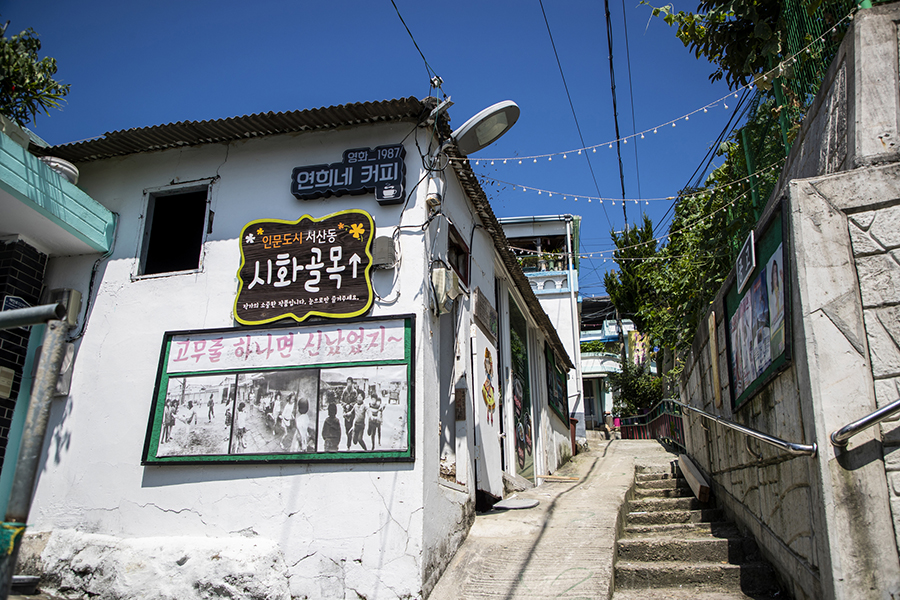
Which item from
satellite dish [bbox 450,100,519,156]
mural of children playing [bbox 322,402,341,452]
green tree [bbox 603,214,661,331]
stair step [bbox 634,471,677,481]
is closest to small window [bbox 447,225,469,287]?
satellite dish [bbox 450,100,519,156]

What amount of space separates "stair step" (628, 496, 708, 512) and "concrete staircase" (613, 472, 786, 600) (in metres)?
0.33

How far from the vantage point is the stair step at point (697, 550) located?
18.8ft

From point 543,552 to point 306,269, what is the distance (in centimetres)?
388

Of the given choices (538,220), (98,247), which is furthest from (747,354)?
(538,220)

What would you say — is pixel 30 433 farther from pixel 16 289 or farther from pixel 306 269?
pixel 16 289

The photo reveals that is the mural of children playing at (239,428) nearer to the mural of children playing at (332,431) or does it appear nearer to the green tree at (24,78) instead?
the mural of children playing at (332,431)

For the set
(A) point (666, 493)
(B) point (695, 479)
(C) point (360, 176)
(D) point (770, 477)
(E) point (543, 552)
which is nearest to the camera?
(D) point (770, 477)

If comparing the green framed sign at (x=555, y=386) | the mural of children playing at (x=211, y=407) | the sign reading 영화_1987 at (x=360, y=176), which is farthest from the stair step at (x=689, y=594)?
the green framed sign at (x=555, y=386)

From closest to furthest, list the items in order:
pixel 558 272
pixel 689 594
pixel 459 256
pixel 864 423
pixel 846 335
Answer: pixel 864 423 < pixel 846 335 < pixel 689 594 < pixel 459 256 < pixel 558 272

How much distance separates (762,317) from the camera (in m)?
4.95

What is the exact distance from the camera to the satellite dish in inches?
255

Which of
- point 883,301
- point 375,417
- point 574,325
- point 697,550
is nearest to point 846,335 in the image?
point 883,301

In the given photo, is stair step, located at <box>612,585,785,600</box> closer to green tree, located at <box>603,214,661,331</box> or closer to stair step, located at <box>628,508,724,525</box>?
stair step, located at <box>628,508,724,525</box>

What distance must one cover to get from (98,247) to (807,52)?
26.3 ft
